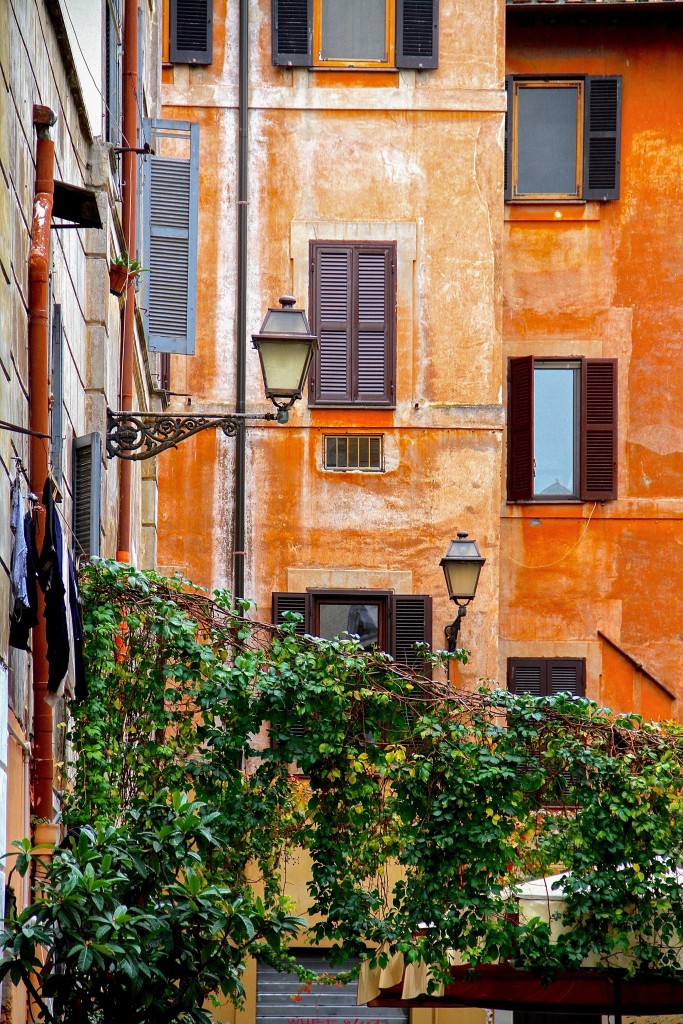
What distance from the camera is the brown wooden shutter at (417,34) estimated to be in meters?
21.5

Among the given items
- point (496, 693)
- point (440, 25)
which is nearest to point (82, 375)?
point (496, 693)

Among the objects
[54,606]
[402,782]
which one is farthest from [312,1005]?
[54,606]

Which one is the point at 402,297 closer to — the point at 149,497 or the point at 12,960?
the point at 149,497

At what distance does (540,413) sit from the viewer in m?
22.7

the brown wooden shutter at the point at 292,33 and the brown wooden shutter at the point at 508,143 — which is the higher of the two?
the brown wooden shutter at the point at 292,33

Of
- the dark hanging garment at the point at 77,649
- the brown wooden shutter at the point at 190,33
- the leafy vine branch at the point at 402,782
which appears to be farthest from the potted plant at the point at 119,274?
the brown wooden shutter at the point at 190,33

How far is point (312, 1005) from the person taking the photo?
20.4 meters

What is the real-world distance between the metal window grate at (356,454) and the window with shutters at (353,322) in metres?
0.40

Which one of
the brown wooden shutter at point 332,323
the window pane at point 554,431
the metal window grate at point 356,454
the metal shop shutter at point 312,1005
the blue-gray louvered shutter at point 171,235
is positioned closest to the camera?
the blue-gray louvered shutter at point 171,235

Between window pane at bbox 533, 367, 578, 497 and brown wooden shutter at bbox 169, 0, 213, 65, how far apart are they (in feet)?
17.7

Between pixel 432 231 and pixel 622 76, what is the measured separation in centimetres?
356

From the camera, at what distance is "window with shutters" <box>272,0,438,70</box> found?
70.7 ft

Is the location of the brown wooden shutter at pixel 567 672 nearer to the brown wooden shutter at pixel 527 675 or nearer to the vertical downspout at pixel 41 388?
the brown wooden shutter at pixel 527 675

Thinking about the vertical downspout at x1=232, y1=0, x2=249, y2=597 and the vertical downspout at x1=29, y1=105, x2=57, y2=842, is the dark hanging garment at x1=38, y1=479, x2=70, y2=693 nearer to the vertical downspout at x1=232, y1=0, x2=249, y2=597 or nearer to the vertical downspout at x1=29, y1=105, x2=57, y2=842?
the vertical downspout at x1=29, y1=105, x2=57, y2=842
